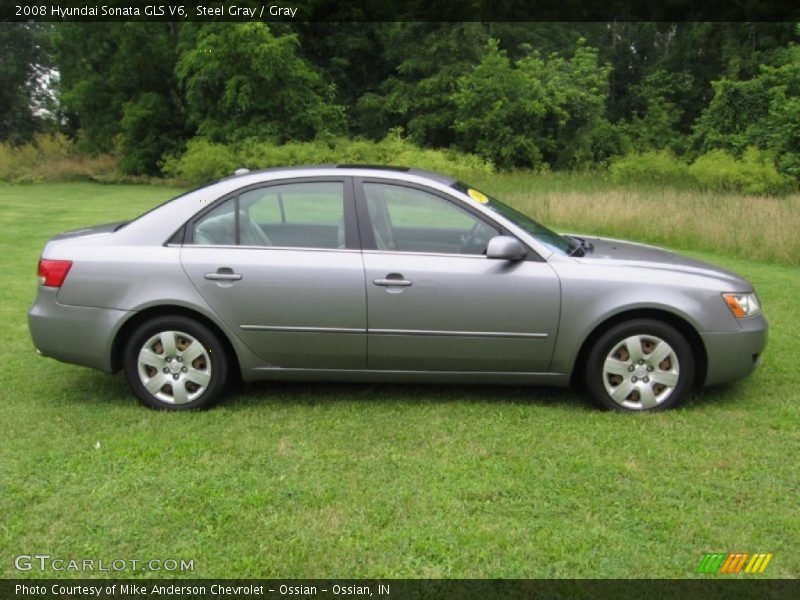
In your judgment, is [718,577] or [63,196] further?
[63,196]

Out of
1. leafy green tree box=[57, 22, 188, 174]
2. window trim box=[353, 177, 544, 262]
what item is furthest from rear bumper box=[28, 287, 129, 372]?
leafy green tree box=[57, 22, 188, 174]

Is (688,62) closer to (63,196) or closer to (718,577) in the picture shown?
(63,196)

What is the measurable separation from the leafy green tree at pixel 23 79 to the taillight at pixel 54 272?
1898 inches

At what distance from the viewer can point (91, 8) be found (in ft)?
130

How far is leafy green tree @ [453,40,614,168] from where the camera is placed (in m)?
36.0

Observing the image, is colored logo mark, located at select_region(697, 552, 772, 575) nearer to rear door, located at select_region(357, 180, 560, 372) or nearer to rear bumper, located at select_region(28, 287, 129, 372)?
rear door, located at select_region(357, 180, 560, 372)

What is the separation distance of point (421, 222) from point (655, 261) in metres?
1.58

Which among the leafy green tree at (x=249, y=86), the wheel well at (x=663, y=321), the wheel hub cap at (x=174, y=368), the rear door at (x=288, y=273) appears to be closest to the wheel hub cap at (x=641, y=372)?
the wheel well at (x=663, y=321)

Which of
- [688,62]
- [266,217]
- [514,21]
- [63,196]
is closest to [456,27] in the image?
[514,21]

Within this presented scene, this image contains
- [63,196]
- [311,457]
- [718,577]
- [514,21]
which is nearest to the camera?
[718,577]

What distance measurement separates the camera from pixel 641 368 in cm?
497

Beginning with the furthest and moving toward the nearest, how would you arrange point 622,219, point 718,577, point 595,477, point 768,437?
1. point 622,219
2. point 768,437
3. point 595,477
4. point 718,577

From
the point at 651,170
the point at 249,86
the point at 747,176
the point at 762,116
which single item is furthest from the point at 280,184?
the point at 249,86

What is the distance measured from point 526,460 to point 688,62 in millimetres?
42256
